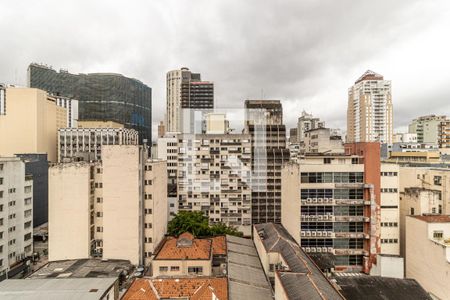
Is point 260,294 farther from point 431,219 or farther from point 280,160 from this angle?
point 280,160

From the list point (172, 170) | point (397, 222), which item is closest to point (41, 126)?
point (172, 170)

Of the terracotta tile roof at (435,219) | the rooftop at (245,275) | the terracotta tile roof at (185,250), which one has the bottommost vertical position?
the rooftop at (245,275)

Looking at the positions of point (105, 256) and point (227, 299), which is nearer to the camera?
point (227, 299)

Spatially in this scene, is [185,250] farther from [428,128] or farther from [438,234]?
[428,128]

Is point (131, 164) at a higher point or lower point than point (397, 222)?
higher

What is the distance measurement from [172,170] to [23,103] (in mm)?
44612

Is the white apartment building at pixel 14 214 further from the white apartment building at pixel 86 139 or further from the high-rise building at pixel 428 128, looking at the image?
the high-rise building at pixel 428 128

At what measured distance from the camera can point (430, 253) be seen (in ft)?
100

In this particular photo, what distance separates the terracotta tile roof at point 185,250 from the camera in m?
33.5

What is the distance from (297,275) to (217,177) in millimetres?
41762

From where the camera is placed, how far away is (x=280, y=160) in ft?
215

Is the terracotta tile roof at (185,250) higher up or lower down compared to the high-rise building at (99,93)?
lower down

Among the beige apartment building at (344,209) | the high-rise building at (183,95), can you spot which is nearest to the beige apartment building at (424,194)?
the beige apartment building at (344,209)

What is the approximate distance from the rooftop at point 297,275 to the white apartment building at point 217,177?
2491cm
